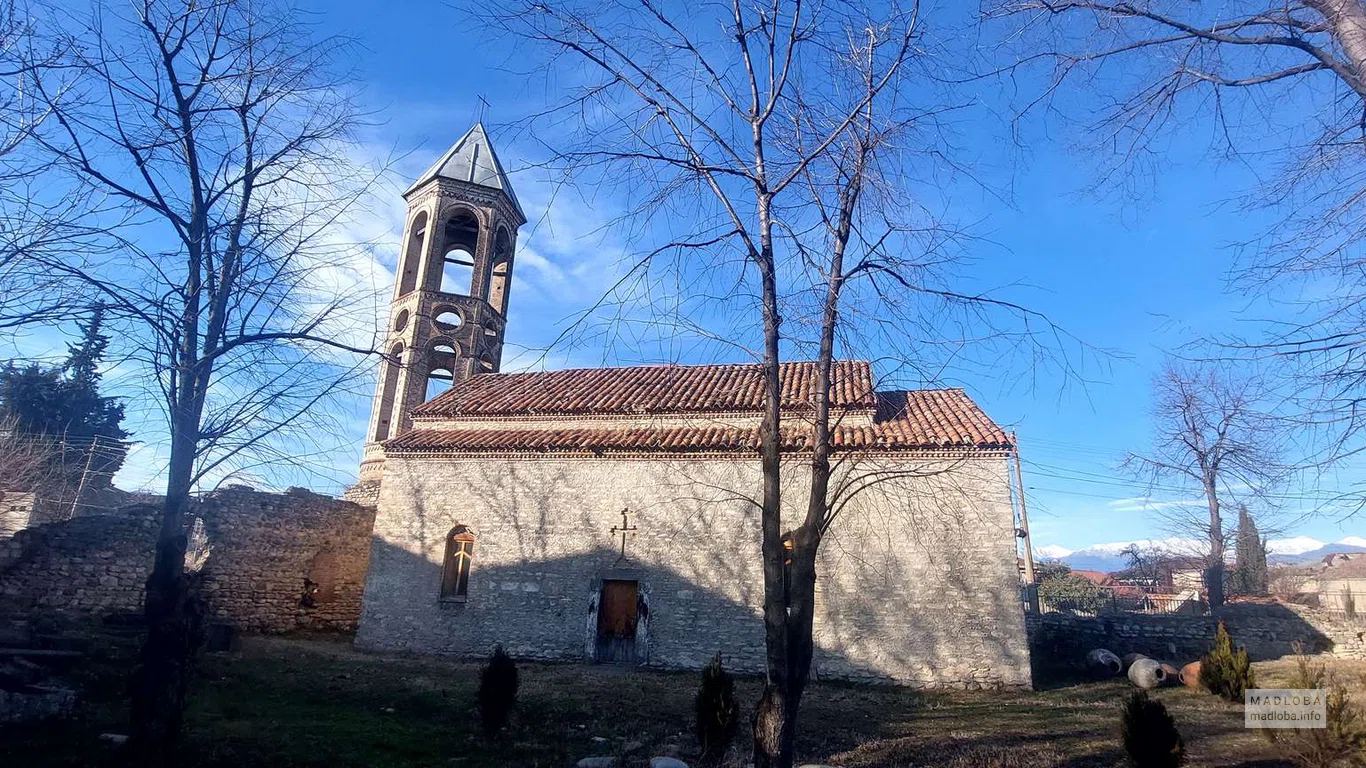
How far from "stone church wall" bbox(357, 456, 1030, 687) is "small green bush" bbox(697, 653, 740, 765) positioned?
561cm

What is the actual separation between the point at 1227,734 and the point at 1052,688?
4.81 m

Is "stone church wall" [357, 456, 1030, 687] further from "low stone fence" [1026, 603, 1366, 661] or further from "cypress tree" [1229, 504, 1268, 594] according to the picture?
"cypress tree" [1229, 504, 1268, 594]

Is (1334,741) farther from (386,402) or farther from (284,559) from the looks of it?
(386,402)

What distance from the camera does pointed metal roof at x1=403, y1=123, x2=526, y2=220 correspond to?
2116 centimetres

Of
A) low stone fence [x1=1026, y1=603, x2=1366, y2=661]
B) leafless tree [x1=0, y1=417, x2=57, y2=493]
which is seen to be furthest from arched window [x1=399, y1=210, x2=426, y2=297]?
low stone fence [x1=1026, y1=603, x2=1366, y2=661]

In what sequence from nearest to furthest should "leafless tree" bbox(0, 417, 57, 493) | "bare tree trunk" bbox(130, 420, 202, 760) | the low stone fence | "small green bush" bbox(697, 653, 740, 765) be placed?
1. "bare tree trunk" bbox(130, 420, 202, 760)
2. "small green bush" bbox(697, 653, 740, 765)
3. the low stone fence
4. "leafless tree" bbox(0, 417, 57, 493)

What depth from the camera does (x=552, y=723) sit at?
8406 millimetres

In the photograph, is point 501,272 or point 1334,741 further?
point 501,272

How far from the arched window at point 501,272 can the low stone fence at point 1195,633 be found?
55.0ft

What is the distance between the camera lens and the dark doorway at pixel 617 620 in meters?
13.6

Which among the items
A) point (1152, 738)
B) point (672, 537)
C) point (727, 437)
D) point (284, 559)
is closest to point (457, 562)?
point (284, 559)

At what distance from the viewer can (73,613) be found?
41.8ft

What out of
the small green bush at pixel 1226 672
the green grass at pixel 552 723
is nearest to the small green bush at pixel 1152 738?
the green grass at pixel 552 723

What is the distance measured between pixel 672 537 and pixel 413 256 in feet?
41.6
